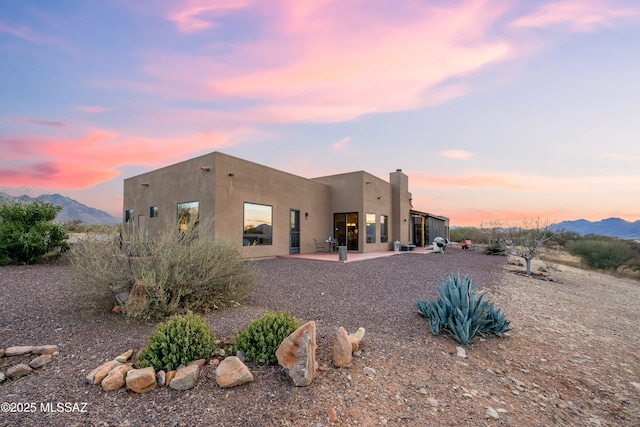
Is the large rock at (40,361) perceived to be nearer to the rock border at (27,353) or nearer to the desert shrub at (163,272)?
the rock border at (27,353)

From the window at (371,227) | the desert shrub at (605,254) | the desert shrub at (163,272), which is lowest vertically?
the desert shrub at (605,254)

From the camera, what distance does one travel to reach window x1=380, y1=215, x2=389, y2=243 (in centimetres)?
1631

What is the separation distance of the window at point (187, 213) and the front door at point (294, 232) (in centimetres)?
408

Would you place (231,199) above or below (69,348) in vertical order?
above

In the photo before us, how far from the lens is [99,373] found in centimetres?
234

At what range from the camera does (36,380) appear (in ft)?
7.80

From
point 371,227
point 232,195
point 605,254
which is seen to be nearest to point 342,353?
point 232,195

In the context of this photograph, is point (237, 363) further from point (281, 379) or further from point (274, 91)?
point (274, 91)

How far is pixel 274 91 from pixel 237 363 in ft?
28.5

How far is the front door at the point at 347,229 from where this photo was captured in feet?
47.9

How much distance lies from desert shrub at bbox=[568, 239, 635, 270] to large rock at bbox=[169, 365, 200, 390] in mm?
21807

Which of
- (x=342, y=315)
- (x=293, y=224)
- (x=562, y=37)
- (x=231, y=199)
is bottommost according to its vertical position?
(x=342, y=315)

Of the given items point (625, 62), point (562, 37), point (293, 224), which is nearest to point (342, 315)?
point (293, 224)

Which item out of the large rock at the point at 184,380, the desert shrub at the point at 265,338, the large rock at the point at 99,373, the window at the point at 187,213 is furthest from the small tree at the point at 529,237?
the window at the point at 187,213
